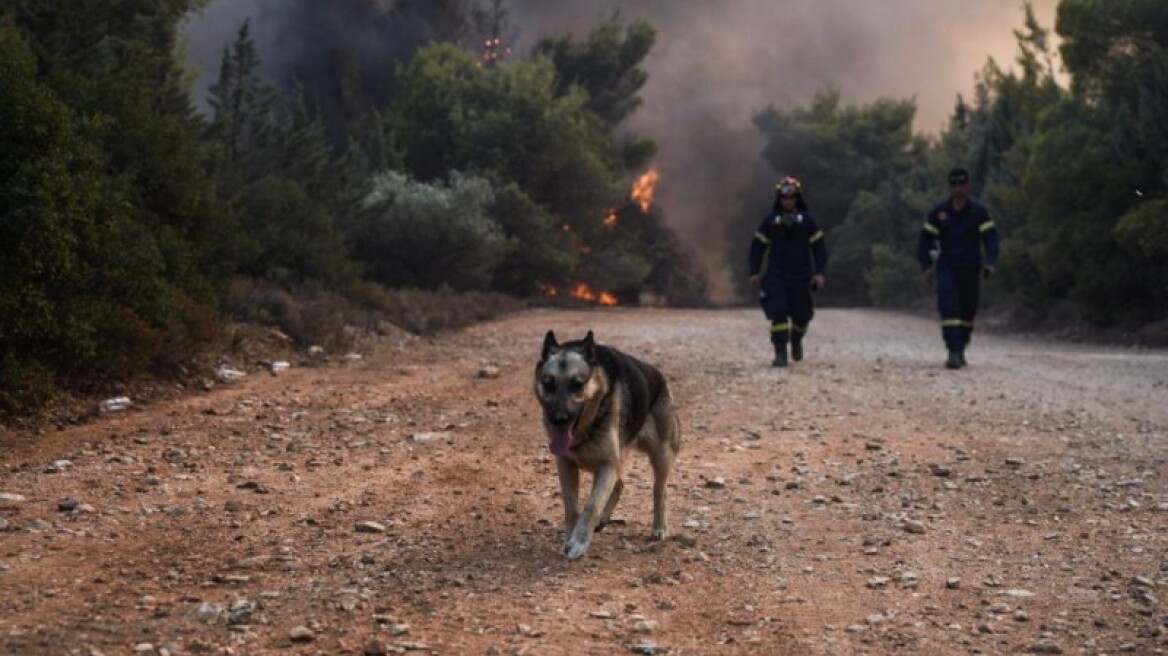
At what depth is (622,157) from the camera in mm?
52281

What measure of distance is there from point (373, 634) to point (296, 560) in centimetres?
127

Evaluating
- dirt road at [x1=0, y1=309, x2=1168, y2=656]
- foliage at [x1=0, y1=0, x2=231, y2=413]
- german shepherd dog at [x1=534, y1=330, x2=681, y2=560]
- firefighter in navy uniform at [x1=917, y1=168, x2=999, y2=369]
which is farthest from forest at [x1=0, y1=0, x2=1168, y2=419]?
firefighter in navy uniform at [x1=917, y1=168, x2=999, y2=369]

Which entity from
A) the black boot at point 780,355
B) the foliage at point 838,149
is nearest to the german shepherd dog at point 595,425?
the black boot at point 780,355

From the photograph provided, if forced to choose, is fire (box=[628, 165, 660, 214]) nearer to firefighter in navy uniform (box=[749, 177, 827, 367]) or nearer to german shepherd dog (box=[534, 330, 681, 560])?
firefighter in navy uniform (box=[749, 177, 827, 367])

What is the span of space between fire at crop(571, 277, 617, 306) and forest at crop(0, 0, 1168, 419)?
0.33ft

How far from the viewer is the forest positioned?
11336 mm

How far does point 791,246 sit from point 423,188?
Result: 17810 millimetres

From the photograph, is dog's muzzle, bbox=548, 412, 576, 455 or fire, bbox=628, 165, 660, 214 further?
fire, bbox=628, 165, 660, 214

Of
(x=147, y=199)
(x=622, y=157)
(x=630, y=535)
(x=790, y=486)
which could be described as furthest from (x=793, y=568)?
(x=622, y=157)

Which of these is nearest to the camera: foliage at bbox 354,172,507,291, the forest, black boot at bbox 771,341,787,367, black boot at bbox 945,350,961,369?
the forest

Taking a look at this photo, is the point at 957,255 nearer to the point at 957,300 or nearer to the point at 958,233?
the point at 958,233

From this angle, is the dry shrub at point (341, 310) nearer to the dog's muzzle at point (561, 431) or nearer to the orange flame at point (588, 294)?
the dog's muzzle at point (561, 431)

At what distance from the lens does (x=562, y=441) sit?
6.38 meters

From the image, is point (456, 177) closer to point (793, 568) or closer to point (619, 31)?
point (619, 31)
